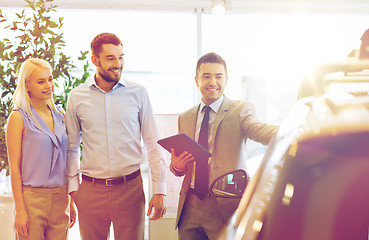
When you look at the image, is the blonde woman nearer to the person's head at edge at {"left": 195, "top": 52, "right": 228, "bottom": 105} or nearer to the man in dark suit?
the man in dark suit

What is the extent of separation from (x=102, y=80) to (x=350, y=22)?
3.47m

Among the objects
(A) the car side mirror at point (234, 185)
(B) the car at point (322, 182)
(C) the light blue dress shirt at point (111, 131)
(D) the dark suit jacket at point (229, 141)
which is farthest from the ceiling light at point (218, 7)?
(B) the car at point (322, 182)

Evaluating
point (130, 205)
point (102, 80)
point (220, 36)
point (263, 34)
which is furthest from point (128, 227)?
point (263, 34)

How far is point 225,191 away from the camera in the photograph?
1395mm

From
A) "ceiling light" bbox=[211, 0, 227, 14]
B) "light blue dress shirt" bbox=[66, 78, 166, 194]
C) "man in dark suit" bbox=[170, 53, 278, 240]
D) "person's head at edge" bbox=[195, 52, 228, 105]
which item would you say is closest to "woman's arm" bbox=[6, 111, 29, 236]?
"light blue dress shirt" bbox=[66, 78, 166, 194]

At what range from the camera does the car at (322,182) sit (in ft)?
2.22

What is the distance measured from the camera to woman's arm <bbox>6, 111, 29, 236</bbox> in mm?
2113

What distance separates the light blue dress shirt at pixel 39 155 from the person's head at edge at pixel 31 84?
0.19ft

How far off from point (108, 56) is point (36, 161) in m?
0.76

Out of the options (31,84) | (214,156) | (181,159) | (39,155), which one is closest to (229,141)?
(214,156)

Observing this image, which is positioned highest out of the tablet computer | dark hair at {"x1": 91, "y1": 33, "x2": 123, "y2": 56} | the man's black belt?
dark hair at {"x1": 91, "y1": 33, "x2": 123, "y2": 56}

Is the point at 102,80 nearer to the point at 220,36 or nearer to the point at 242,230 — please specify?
the point at 242,230

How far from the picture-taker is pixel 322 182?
27.0 inches

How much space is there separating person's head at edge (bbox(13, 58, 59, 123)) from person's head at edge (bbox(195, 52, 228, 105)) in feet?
3.13
